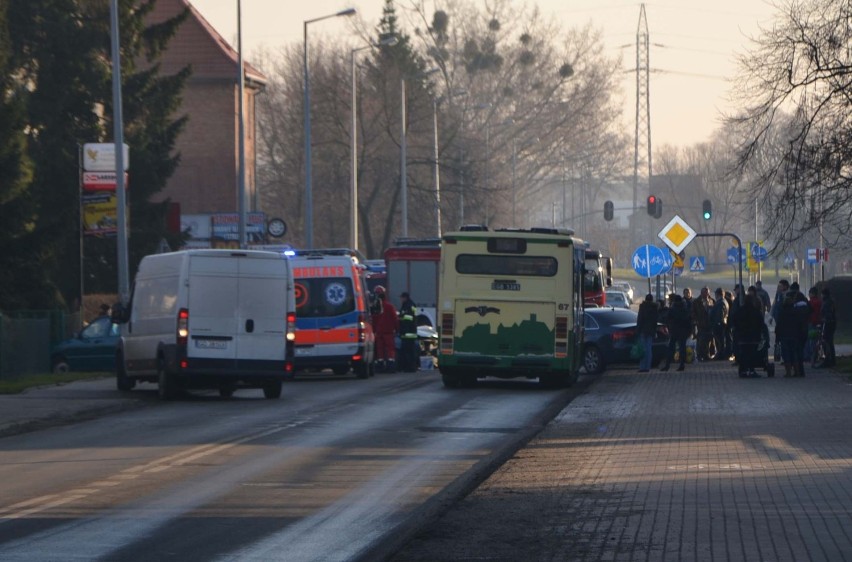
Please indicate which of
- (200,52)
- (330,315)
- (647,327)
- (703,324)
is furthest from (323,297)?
(200,52)

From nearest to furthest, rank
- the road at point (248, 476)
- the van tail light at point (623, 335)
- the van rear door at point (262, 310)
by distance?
the road at point (248, 476) → the van rear door at point (262, 310) → the van tail light at point (623, 335)

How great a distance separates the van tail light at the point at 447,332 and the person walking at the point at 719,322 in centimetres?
984

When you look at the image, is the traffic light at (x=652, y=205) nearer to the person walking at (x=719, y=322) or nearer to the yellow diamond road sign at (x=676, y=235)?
the person walking at (x=719, y=322)

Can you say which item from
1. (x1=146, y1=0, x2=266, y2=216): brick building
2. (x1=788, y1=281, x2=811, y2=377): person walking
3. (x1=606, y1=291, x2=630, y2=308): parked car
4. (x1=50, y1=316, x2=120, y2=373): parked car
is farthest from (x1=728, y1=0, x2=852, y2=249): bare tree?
(x1=146, y1=0, x2=266, y2=216): brick building

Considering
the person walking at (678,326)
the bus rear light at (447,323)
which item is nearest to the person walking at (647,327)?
the person walking at (678,326)

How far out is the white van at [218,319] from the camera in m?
22.5

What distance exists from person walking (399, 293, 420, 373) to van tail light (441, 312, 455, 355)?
22.4ft

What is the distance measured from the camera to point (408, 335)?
33.5 meters

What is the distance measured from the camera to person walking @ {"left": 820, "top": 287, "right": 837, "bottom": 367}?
2959cm

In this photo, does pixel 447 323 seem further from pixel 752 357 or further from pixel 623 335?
pixel 623 335

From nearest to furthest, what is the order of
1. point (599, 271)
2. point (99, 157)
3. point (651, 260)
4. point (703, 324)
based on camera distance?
1. point (651, 260)
2. point (703, 324)
3. point (99, 157)
4. point (599, 271)

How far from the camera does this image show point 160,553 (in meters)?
9.31

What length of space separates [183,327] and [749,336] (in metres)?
11.4

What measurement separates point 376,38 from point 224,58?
7398mm
